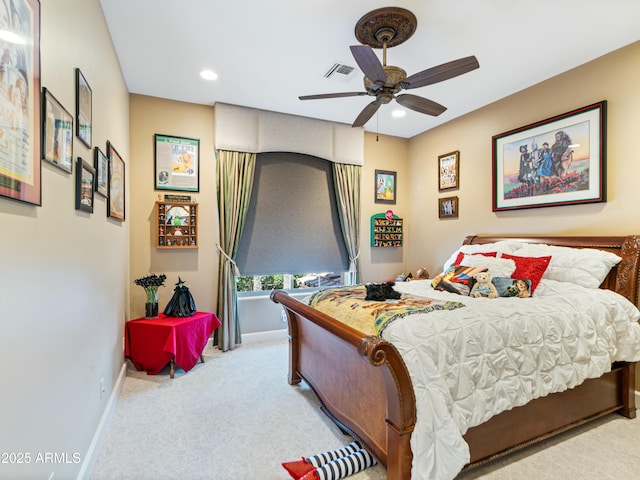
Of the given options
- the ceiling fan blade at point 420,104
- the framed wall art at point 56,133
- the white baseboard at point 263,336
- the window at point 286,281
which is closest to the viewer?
the framed wall art at point 56,133

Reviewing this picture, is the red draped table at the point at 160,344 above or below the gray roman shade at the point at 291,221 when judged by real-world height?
below

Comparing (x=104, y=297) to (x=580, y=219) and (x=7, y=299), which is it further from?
(x=580, y=219)

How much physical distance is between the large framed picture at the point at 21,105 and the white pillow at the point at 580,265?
351cm

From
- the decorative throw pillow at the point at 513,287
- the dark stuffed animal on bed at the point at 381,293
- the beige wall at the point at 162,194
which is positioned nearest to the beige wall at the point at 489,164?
the decorative throw pillow at the point at 513,287

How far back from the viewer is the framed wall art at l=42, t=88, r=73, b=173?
4.21ft

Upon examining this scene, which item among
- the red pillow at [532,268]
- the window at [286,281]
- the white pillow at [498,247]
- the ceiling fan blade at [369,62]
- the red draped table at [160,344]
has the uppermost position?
the ceiling fan blade at [369,62]

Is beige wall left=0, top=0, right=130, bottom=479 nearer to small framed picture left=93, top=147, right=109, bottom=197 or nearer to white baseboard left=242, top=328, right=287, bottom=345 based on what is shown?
small framed picture left=93, top=147, right=109, bottom=197

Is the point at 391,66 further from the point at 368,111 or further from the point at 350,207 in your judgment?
the point at 350,207

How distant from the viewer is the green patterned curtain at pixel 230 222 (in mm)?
3902

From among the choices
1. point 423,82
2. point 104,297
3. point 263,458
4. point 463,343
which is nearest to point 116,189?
point 104,297

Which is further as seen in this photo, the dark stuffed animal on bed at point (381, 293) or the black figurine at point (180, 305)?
the black figurine at point (180, 305)

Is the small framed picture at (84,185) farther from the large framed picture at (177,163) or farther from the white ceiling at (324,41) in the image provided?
the large framed picture at (177,163)

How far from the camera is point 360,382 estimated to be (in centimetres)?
197

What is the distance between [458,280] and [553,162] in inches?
66.4
